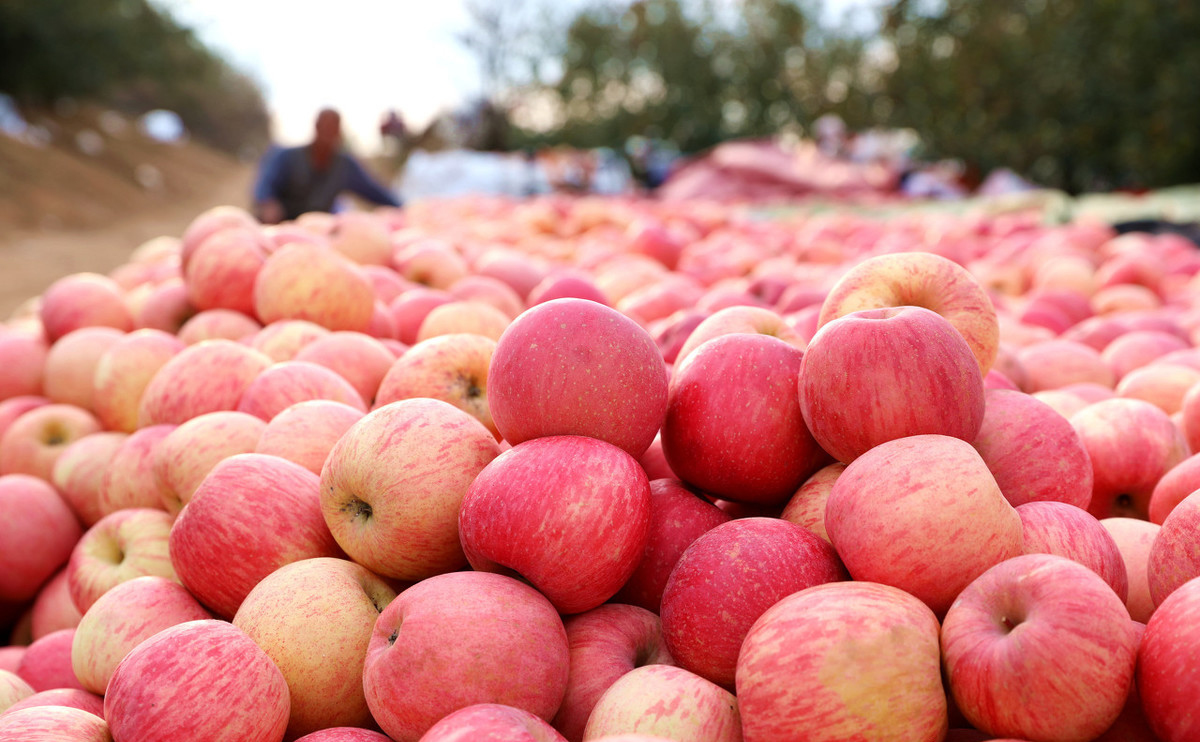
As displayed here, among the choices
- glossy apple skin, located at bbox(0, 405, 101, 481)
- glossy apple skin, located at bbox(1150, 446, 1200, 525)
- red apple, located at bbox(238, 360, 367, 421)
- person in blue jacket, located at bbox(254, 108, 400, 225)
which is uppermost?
person in blue jacket, located at bbox(254, 108, 400, 225)

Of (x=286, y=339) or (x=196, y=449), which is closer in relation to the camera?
(x=196, y=449)

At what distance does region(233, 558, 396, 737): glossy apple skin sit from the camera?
1.34m

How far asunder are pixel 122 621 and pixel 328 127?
563 centimetres

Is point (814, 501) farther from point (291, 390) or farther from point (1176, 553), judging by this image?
point (291, 390)

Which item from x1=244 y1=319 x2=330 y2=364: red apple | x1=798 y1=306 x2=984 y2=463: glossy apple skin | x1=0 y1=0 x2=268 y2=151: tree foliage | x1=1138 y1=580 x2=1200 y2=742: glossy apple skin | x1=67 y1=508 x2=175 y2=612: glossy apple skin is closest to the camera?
x1=1138 y1=580 x2=1200 y2=742: glossy apple skin

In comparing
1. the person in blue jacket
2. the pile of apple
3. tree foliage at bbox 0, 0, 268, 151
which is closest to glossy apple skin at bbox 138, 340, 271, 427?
the pile of apple

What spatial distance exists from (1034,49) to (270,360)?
17.1 m

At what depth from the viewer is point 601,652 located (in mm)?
1332

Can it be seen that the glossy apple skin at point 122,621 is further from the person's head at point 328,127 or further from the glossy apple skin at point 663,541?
the person's head at point 328,127

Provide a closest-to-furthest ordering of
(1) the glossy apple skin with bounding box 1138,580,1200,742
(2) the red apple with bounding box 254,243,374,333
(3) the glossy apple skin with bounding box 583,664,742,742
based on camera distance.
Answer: (1) the glossy apple skin with bounding box 1138,580,1200,742
(3) the glossy apple skin with bounding box 583,664,742,742
(2) the red apple with bounding box 254,243,374,333

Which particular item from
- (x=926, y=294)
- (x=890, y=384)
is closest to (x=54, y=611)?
(x=890, y=384)

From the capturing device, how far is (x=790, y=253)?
528 centimetres

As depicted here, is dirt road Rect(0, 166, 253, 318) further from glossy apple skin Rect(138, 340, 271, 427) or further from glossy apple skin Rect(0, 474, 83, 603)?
glossy apple skin Rect(138, 340, 271, 427)

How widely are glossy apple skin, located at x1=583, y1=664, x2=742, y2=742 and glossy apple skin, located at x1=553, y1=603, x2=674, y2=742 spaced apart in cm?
7
